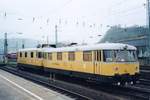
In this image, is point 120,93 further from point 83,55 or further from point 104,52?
point 83,55

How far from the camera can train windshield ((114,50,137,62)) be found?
20.2 meters

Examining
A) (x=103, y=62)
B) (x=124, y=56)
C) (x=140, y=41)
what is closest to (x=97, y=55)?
(x=103, y=62)

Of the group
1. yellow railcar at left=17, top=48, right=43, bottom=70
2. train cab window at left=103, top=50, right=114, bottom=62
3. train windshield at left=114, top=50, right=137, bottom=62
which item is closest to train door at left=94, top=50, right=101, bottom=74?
train cab window at left=103, top=50, right=114, bottom=62

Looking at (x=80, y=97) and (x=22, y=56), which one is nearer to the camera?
(x=80, y=97)

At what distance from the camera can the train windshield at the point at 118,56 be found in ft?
65.9

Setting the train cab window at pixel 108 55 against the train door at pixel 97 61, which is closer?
the train cab window at pixel 108 55

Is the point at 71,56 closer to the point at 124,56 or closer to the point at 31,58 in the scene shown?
the point at 124,56

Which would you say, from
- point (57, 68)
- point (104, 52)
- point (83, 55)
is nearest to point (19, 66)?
point (57, 68)

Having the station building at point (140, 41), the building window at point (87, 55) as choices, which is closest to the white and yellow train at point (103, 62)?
the building window at point (87, 55)

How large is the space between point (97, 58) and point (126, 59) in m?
1.81

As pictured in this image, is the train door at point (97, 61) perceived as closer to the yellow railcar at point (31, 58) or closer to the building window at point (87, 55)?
the building window at point (87, 55)

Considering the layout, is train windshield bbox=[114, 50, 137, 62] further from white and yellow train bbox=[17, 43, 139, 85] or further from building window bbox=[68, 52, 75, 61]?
building window bbox=[68, 52, 75, 61]

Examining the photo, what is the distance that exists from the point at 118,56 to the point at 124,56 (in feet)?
1.45

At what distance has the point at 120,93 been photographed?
19.5 metres
